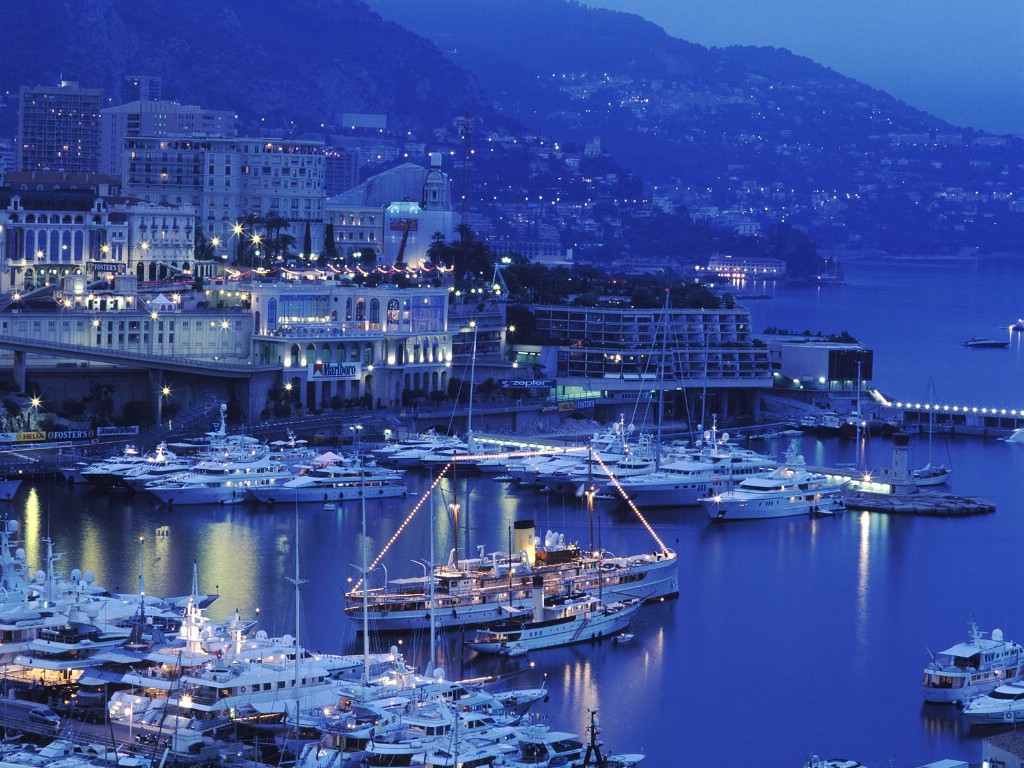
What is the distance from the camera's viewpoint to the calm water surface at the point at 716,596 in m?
21.0

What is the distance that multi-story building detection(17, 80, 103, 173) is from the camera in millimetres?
73250

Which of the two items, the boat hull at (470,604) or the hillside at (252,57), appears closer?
the boat hull at (470,604)

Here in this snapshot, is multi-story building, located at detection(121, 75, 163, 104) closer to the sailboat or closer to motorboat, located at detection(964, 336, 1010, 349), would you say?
motorboat, located at detection(964, 336, 1010, 349)

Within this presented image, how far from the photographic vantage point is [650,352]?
151ft

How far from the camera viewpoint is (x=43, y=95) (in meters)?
76.8

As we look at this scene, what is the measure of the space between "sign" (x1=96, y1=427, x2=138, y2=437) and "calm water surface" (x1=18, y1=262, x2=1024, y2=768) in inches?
146

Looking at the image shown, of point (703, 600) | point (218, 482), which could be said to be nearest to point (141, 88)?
point (218, 482)

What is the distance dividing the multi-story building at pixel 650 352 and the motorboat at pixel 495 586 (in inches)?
747

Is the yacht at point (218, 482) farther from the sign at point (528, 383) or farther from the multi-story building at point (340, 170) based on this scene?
the multi-story building at point (340, 170)

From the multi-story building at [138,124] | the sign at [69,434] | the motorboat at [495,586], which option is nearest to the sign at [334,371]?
the sign at [69,434]

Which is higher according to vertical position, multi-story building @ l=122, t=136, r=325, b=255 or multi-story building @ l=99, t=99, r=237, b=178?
multi-story building @ l=99, t=99, r=237, b=178

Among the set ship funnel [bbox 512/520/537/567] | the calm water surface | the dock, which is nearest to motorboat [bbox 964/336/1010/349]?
the calm water surface

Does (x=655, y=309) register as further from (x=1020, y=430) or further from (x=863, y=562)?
(x=863, y=562)

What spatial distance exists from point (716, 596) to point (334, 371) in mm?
15291
